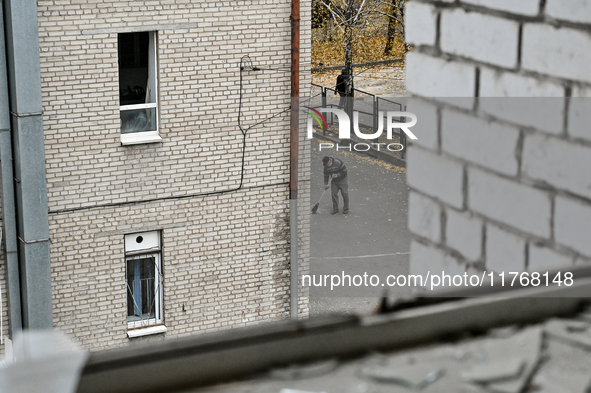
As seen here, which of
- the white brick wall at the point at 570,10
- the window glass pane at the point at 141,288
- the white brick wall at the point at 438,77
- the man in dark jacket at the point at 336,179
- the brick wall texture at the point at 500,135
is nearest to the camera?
the white brick wall at the point at 570,10

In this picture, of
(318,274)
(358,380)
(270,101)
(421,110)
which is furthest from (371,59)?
(358,380)

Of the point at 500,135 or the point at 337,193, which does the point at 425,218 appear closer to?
the point at 500,135

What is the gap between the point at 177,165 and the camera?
504 inches

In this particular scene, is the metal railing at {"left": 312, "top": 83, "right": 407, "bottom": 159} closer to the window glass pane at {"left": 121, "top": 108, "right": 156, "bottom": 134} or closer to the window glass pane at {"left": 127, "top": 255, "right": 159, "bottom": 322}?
the window glass pane at {"left": 127, "top": 255, "right": 159, "bottom": 322}

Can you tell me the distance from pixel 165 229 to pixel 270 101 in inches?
96.5

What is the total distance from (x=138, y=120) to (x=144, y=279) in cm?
243

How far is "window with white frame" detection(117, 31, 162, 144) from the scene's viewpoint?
1223 cm

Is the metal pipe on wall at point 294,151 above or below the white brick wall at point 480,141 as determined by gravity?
below

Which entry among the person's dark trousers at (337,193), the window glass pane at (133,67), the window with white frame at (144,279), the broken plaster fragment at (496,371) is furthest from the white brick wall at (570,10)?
the person's dark trousers at (337,193)

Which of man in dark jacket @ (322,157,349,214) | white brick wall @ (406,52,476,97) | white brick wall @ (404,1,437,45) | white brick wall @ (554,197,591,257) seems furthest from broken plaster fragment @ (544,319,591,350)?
man in dark jacket @ (322,157,349,214)

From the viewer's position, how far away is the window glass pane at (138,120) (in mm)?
12508

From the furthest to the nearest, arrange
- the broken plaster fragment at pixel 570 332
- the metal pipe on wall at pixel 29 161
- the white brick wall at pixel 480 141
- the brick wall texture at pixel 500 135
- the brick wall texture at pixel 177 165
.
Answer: the brick wall texture at pixel 177 165
the metal pipe on wall at pixel 29 161
the white brick wall at pixel 480 141
the brick wall texture at pixel 500 135
the broken plaster fragment at pixel 570 332

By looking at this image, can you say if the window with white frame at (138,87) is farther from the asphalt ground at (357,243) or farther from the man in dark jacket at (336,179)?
the man in dark jacket at (336,179)

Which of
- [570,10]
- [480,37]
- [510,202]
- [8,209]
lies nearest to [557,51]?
[570,10]
